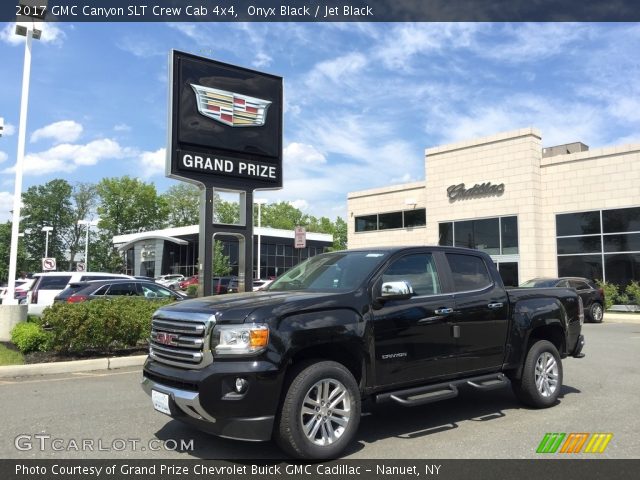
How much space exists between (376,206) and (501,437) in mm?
32064

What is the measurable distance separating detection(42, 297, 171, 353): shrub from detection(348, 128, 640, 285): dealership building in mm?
21605

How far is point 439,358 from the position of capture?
18.2ft

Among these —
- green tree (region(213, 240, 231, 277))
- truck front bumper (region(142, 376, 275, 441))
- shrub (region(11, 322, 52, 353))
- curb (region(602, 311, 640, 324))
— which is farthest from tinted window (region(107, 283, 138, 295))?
green tree (region(213, 240, 231, 277))

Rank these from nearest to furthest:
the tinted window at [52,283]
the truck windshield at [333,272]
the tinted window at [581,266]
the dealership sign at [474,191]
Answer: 1. the truck windshield at [333,272]
2. the tinted window at [52,283]
3. the tinted window at [581,266]
4. the dealership sign at [474,191]

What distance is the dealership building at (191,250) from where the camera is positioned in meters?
56.4

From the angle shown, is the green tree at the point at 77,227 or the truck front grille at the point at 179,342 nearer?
the truck front grille at the point at 179,342

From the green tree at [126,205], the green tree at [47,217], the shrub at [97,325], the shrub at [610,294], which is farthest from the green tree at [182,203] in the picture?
the shrub at [97,325]

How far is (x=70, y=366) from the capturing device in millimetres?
9188

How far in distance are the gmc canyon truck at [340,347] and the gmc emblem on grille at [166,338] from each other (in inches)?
0.7

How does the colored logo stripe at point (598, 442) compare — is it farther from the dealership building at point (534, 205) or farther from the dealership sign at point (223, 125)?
the dealership building at point (534, 205)

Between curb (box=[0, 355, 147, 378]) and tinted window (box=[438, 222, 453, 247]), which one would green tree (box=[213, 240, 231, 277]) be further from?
curb (box=[0, 355, 147, 378])

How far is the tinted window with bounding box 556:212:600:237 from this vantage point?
85.8ft

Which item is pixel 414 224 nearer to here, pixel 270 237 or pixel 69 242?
pixel 270 237

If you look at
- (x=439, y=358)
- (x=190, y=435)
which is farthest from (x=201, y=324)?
(x=439, y=358)
